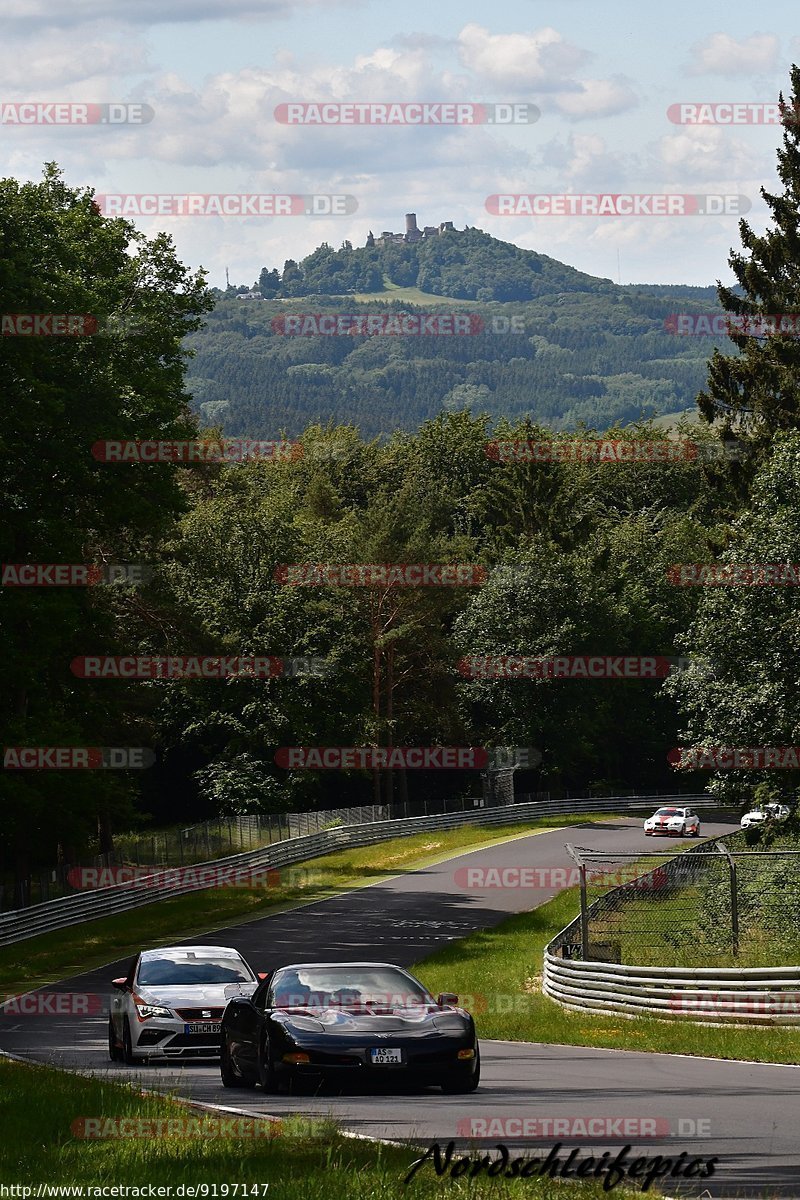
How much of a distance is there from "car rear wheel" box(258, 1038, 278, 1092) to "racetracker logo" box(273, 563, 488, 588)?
190 ft

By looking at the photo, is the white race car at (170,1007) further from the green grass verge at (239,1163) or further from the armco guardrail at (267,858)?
the armco guardrail at (267,858)

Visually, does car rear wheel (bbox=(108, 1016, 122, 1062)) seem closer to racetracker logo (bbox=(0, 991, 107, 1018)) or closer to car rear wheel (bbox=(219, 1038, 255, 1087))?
car rear wheel (bbox=(219, 1038, 255, 1087))

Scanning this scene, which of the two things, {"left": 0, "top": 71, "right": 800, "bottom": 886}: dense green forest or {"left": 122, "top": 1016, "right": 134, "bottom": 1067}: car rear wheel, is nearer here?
{"left": 122, "top": 1016, "right": 134, "bottom": 1067}: car rear wheel

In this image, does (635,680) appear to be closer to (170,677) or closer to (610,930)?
(170,677)

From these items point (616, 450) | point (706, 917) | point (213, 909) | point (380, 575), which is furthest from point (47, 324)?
point (616, 450)

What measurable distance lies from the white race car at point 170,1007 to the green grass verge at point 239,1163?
21.4 ft

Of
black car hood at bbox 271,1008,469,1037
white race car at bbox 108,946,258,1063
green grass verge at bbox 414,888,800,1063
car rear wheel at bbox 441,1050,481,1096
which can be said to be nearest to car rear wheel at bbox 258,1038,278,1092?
black car hood at bbox 271,1008,469,1037

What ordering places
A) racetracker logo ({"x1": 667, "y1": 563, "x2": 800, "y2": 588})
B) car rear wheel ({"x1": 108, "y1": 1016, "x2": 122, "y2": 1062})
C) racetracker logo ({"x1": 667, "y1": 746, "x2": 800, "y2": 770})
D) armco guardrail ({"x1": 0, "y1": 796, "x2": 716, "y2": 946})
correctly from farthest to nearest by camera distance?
armco guardrail ({"x1": 0, "y1": 796, "x2": 716, "y2": 946})
racetracker logo ({"x1": 667, "y1": 746, "x2": 800, "y2": 770})
racetracker logo ({"x1": 667, "y1": 563, "x2": 800, "y2": 588})
car rear wheel ({"x1": 108, "y1": 1016, "x2": 122, "y2": 1062})

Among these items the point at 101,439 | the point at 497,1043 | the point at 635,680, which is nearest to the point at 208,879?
the point at 101,439

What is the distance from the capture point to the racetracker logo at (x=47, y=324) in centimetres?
3731

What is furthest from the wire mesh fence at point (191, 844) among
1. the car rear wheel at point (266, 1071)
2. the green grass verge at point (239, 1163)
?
the green grass verge at point (239, 1163)

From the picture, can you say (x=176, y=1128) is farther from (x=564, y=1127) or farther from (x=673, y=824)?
(x=673, y=824)

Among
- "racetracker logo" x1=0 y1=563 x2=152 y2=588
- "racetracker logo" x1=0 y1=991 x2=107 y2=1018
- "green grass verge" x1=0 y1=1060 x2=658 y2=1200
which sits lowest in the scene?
"racetracker logo" x1=0 y1=991 x2=107 y2=1018

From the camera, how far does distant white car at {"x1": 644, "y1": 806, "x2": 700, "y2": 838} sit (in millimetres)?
66625
